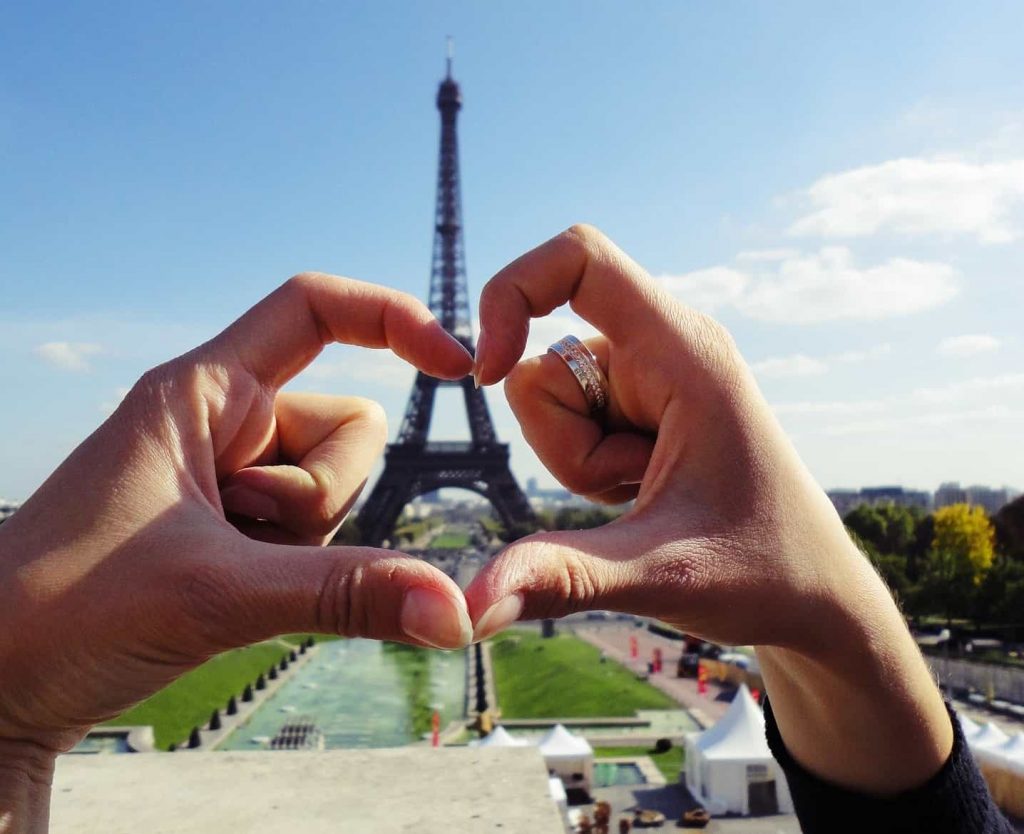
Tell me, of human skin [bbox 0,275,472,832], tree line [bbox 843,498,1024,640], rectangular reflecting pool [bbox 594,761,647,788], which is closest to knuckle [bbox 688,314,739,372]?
human skin [bbox 0,275,472,832]

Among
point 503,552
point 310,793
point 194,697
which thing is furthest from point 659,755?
point 503,552

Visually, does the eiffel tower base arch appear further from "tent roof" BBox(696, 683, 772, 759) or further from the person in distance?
the person in distance

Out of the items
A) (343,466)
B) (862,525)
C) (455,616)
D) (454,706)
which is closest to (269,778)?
(343,466)

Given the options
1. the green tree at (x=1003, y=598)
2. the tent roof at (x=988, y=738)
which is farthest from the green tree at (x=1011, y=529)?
the tent roof at (x=988, y=738)

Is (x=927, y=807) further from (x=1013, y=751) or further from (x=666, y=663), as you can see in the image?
(x=666, y=663)

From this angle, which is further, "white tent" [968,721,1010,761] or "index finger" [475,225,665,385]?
"white tent" [968,721,1010,761]

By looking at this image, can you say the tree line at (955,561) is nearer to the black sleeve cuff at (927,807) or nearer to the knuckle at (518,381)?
the black sleeve cuff at (927,807)
